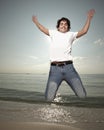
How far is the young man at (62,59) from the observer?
3477 mm

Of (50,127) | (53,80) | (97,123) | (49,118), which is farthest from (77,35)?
(49,118)

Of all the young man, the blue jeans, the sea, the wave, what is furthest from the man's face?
the wave

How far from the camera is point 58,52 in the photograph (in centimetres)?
363

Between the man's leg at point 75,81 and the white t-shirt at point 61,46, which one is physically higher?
the white t-shirt at point 61,46

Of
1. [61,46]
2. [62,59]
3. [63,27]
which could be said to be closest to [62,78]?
[62,59]

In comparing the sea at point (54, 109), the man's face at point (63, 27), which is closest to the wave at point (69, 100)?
the sea at point (54, 109)

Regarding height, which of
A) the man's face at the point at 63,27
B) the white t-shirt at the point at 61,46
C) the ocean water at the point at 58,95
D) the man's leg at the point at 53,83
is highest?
the man's face at the point at 63,27

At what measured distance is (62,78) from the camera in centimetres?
355

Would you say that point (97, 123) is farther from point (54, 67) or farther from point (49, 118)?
point (54, 67)

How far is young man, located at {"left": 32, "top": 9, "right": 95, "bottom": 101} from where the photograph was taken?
3477 mm

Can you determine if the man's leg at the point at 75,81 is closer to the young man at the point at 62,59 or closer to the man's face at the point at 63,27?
the young man at the point at 62,59

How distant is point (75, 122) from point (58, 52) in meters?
6.00

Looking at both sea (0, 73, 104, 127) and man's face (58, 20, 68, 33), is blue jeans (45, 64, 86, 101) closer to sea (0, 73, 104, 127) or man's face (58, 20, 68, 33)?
man's face (58, 20, 68, 33)

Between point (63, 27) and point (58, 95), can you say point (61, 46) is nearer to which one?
point (63, 27)
